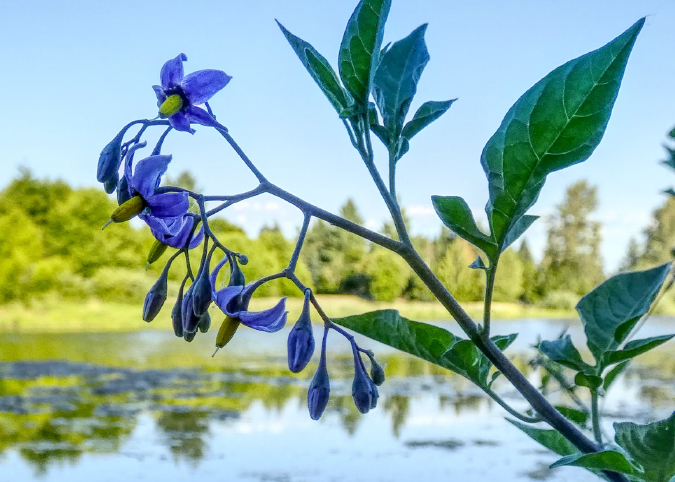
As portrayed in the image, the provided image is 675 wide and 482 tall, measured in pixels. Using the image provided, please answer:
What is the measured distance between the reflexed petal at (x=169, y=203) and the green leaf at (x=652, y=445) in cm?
28

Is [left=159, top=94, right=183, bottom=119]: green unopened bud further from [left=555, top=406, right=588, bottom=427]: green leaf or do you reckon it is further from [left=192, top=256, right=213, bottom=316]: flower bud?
[left=555, top=406, right=588, bottom=427]: green leaf

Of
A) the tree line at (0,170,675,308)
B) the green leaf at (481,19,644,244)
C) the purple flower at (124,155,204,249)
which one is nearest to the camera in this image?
the green leaf at (481,19,644,244)

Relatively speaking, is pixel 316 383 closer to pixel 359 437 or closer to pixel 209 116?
pixel 209 116

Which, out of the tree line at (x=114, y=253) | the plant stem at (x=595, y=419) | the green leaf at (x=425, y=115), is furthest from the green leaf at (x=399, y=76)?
the tree line at (x=114, y=253)

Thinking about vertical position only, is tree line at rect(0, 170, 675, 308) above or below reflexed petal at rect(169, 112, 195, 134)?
above

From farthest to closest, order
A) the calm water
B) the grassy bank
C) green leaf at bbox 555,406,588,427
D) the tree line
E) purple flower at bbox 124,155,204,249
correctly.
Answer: the grassy bank, the tree line, the calm water, green leaf at bbox 555,406,588,427, purple flower at bbox 124,155,204,249

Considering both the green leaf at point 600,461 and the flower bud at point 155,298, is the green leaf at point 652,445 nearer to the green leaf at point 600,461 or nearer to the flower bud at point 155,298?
the green leaf at point 600,461

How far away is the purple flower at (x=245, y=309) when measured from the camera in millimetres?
433

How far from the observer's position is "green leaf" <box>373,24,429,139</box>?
0.37m

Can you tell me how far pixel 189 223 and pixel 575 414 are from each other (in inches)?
13.0

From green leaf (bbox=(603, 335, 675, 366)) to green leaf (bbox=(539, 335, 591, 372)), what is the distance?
0.04 meters

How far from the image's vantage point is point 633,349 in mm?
400

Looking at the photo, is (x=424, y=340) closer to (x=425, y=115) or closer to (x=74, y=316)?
(x=425, y=115)

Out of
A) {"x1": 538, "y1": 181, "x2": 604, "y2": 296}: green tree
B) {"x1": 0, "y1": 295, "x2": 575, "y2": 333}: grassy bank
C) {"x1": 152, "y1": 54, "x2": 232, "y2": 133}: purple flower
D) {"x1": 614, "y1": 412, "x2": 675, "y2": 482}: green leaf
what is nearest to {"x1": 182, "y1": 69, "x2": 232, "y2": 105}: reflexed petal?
{"x1": 152, "y1": 54, "x2": 232, "y2": 133}: purple flower
